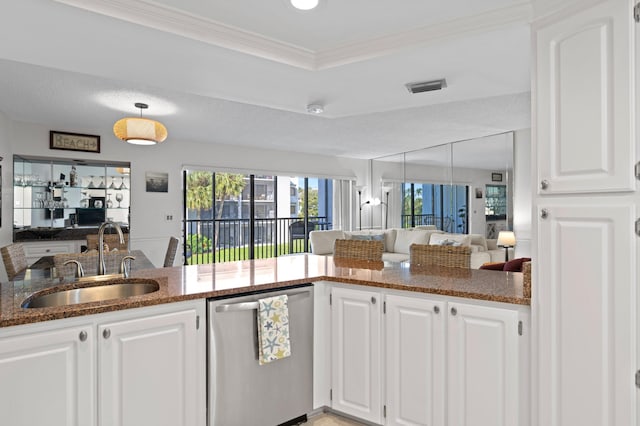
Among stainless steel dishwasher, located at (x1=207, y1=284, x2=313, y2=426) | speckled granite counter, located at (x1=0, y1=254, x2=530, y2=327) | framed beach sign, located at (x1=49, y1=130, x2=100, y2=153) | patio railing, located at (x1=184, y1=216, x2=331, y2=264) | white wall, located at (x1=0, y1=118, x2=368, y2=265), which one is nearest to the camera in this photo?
speckled granite counter, located at (x1=0, y1=254, x2=530, y2=327)

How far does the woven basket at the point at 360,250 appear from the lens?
3164 mm

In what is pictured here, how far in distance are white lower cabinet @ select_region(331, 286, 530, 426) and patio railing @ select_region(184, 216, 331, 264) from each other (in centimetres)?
552

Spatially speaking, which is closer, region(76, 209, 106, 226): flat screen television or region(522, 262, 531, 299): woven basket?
region(522, 262, 531, 299): woven basket

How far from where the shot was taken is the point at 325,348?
244 centimetres

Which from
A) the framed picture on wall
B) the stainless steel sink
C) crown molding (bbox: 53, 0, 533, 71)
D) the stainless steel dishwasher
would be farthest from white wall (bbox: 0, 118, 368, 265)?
the stainless steel dishwasher

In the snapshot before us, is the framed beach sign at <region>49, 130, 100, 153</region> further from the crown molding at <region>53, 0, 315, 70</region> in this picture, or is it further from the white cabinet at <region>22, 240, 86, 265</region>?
the crown molding at <region>53, 0, 315, 70</region>

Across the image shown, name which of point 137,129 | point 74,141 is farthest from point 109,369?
point 74,141

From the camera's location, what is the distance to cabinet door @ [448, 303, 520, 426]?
1794 millimetres

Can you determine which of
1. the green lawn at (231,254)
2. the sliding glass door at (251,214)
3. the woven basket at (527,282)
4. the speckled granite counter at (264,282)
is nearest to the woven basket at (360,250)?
the speckled granite counter at (264,282)

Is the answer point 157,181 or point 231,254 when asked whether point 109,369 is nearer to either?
point 157,181

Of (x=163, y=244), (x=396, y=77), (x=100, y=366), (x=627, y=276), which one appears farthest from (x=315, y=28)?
(x=163, y=244)

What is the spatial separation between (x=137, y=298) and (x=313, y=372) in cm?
114

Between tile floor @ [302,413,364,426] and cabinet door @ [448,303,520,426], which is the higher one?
cabinet door @ [448,303,520,426]

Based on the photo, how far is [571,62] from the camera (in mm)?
1545
